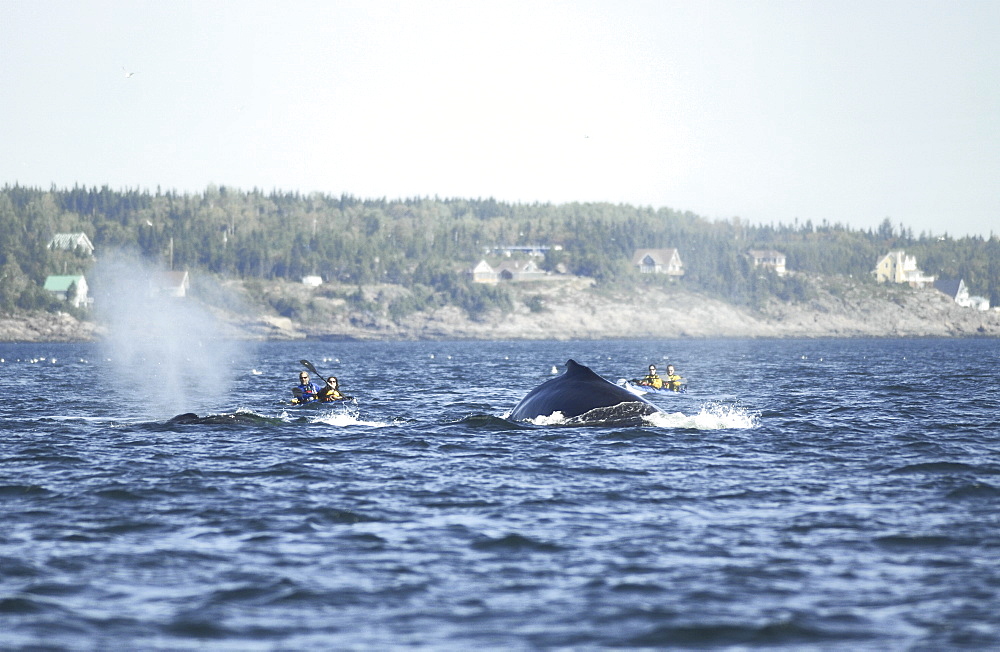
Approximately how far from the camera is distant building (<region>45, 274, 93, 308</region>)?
190625 mm

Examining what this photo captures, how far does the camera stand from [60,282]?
195 m

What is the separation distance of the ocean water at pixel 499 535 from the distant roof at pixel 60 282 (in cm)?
17190

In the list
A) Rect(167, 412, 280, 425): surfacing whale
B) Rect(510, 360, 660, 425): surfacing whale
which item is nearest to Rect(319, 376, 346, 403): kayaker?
Rect(167, 412, 280, 425): surfacing whale

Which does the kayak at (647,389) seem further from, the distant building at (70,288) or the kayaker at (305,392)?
the distant building at (70,288)

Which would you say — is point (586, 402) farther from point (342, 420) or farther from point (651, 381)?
point (651, 381)

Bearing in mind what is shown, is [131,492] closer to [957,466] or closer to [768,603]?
[768,603]

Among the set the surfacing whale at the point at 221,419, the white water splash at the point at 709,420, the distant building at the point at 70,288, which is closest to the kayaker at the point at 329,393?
the surfacing whale at the point at 221,419

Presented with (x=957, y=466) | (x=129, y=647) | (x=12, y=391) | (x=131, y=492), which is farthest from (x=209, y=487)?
(x=12, y=391)

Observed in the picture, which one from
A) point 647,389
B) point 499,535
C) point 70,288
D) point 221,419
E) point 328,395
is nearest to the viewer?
point 499,535

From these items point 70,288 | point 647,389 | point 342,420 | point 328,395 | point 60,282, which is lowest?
point 70,288

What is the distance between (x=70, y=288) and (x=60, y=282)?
3823 mm

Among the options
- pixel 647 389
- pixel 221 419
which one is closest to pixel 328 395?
pixel 221 419

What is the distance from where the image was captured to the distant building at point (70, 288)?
191 metres

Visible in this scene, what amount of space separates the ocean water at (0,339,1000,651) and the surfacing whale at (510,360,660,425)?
0.57 metres
